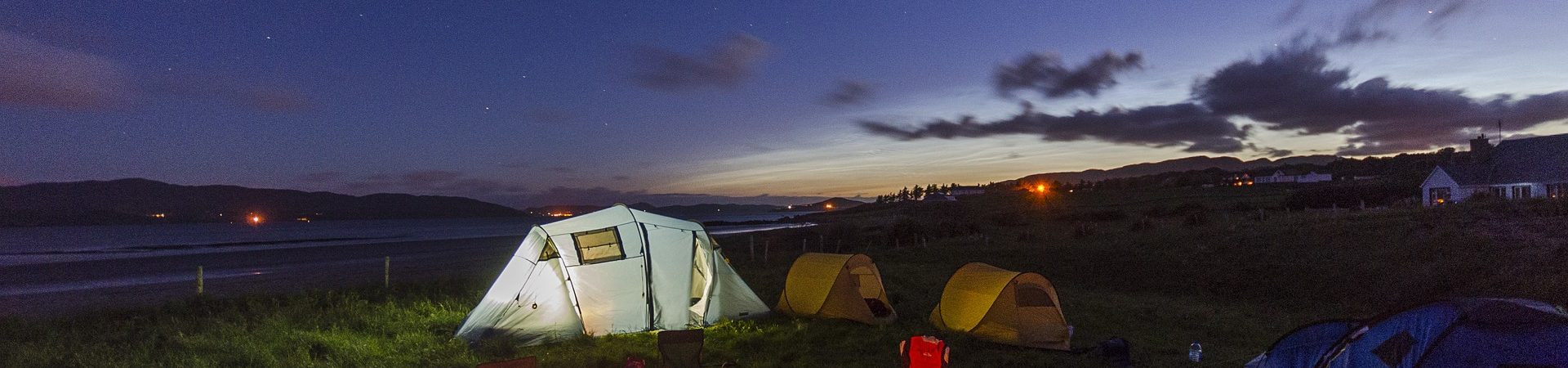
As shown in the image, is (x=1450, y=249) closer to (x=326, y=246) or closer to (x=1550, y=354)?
(x=1550, y=354)

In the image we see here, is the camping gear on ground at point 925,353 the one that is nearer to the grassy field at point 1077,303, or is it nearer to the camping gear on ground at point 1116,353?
the grassy field at point 1077,303

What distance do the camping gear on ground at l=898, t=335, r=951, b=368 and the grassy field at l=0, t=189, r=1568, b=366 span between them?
6.00ft

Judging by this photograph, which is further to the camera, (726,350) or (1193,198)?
(1193,198)

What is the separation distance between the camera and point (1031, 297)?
10.4 meters

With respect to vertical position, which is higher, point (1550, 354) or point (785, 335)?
point (1550, 354)

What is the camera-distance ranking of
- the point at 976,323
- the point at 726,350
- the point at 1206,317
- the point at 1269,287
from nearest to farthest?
the point at 726,350
the point at 976,323
the point at 1206,317
the point at 1269,287

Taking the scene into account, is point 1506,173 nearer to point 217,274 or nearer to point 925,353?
point 925,353

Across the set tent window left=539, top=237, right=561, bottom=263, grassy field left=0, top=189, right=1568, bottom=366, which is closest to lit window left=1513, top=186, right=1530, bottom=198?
grassy field left=0, top=189, right=1568, bottom=366

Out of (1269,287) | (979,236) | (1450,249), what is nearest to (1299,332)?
(1269,287)

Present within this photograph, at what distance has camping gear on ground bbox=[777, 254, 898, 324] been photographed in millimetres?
12180

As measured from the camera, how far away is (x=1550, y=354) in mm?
5262

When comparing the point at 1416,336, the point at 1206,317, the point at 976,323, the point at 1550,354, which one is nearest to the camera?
the point at 1550,354

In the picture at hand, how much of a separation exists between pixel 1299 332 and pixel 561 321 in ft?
31.1

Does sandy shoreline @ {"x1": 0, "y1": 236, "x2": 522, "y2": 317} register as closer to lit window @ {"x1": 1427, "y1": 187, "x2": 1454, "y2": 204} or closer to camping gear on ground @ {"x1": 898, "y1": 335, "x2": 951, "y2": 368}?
camping gear on ground @ {"x1": 898, "y1": 335, "x2": 951, "y2": 368}
